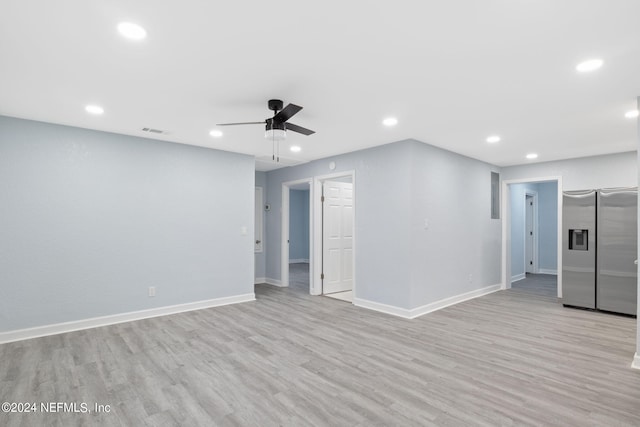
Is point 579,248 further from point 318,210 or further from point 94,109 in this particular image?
point 94,109

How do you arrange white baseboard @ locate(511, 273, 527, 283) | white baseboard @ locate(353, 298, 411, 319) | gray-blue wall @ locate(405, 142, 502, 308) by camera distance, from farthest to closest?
white baseboard @ locate(511, 273, 527, 283)
gray-blue wall @ locate(405, 142, 502, 308)
white baseboard @ locate(353, 298, 411, 319)

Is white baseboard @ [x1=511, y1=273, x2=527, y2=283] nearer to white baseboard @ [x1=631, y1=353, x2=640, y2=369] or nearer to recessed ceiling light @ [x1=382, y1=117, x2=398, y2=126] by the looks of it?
white baseboard @ [x1=631, y1=353, x2=640, y2=369]

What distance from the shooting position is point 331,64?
2.54m

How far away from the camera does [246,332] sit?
158 inches

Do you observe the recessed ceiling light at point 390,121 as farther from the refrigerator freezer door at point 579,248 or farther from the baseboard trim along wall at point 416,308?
the refrigerator freezer door at point 579,248

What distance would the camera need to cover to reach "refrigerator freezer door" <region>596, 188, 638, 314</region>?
4816mm

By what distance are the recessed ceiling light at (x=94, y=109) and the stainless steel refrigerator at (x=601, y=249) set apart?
6.76 meters

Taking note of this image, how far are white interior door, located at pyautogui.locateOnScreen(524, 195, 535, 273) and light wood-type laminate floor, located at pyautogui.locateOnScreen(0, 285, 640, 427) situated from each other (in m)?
4.57

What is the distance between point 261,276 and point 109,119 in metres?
4.47

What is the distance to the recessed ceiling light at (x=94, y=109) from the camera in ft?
11.3

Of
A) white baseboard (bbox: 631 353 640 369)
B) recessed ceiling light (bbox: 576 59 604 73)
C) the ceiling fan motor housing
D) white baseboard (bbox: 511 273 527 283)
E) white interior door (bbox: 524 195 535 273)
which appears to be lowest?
white baseboard (bbox: 511 273 527 283)

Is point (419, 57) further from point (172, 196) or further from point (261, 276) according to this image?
point (261, 276)

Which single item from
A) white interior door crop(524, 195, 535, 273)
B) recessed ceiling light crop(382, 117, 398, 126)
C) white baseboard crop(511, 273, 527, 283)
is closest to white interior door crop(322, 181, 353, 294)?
recessed ceiling light crop(382, 117, 398, 126)

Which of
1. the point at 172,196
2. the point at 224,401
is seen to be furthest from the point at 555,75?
the point at 172,196
